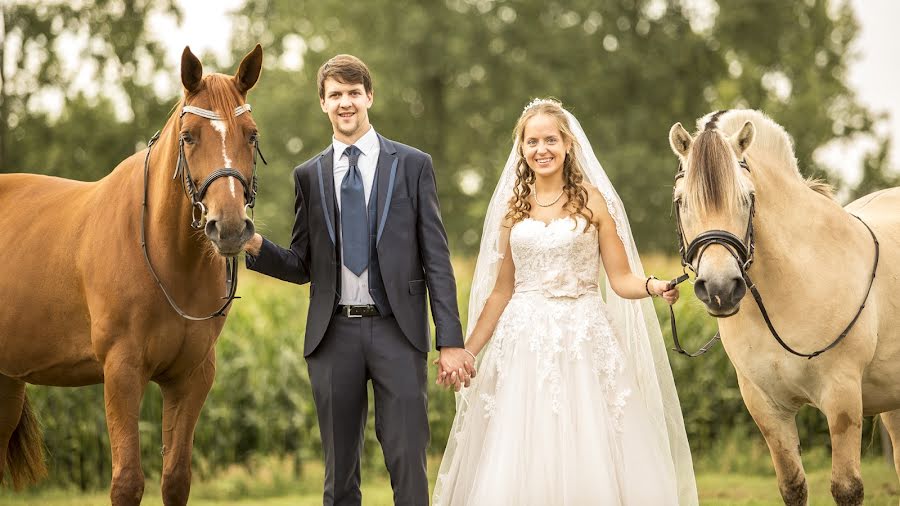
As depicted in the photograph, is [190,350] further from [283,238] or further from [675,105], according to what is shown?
[675,105]

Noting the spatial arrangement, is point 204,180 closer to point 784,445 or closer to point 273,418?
point 784,445

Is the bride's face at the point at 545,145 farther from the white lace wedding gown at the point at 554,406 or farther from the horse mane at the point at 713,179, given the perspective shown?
the horse mane at the point at 713,179

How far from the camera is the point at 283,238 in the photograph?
2434cm

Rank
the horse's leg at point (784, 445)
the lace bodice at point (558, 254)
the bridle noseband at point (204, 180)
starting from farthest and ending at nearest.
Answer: the horse's leg at point (784, 445)
the lace bodice at point (558, 254)
the bridle noseband at point (204, 180)

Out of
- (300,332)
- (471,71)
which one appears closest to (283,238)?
(471,71)

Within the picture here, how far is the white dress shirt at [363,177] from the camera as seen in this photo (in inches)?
174

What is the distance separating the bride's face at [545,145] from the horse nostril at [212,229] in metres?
1.70

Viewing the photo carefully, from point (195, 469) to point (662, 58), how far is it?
19559 mm

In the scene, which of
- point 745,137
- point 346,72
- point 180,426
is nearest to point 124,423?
point 180,426

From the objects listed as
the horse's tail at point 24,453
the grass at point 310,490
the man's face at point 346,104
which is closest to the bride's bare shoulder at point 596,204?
the man's face at point 346,104

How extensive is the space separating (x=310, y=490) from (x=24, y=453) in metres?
2.93

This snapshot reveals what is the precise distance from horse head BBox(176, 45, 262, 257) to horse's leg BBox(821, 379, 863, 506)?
289cm

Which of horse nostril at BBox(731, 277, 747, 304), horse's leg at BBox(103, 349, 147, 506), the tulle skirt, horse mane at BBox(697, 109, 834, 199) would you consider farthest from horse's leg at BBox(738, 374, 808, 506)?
horse's leg at BBox(103, 349, 147, 506)

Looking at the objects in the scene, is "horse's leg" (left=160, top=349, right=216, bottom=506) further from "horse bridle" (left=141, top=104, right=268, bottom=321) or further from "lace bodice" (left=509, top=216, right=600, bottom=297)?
"lace bodice" (left=509, top=216, right=600, bottom=297)
